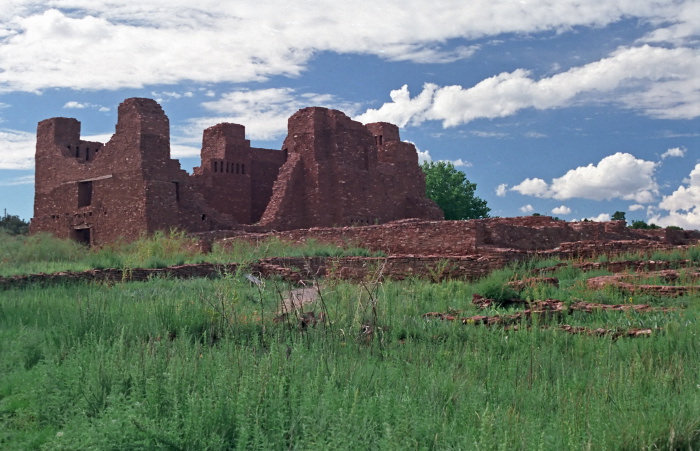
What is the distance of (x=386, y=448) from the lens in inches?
181

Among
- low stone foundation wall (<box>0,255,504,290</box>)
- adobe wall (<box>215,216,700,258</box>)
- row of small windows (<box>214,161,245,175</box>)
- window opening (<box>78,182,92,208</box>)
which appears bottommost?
low stone foundation wall (<box>0,255,504,290</box>)

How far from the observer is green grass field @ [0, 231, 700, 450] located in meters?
5.03

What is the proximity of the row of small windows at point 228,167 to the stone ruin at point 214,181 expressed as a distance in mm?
40

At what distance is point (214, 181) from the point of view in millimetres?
28391

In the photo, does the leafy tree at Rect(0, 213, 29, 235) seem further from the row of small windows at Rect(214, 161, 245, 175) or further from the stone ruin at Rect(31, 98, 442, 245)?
the row of small windows at Rect(214, 161, 245, 175)

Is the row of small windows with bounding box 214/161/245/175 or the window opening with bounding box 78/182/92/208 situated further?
the row of small windows with bounding box 214/161/245/175

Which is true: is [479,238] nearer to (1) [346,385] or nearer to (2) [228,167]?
(1) [346,385]

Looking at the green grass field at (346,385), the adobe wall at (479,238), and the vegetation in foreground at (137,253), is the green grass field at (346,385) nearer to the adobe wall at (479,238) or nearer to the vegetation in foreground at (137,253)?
the vegetation in foreground at (137,253)

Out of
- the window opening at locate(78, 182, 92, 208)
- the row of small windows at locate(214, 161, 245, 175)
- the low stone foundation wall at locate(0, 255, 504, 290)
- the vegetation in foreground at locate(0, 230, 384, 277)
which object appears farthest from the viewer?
the row of small windows at locate(214, 161, 245, 175)

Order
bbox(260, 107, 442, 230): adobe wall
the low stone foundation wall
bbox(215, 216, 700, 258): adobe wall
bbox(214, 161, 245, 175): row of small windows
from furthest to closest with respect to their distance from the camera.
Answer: bbox(214, 161, 245, 175): row of small windows, bbox(260, 107, 442, 230): adobe wall, bbox(215, 216, 700, 258): adobe wall, the low stone foundation wall

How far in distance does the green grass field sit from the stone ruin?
52.1 feet

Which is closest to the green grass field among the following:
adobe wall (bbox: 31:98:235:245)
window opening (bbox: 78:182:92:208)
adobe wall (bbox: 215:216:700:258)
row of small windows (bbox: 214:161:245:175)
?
adobe wall (bbox: 215:216:700:258)

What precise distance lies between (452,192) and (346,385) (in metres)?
40.2

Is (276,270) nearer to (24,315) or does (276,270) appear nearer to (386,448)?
(24,315)
